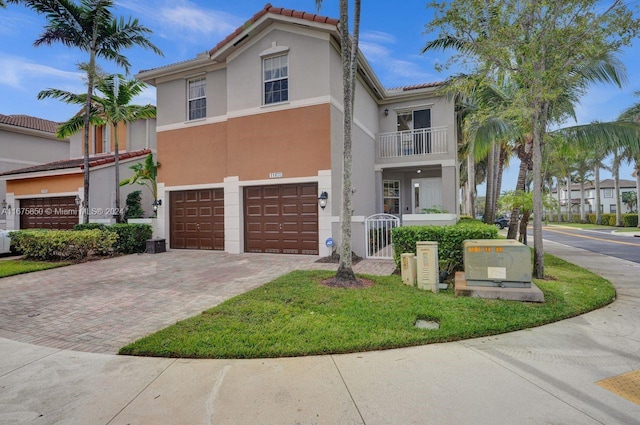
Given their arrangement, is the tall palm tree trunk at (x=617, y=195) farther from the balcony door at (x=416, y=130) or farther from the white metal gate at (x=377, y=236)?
the white metal gate at (x=377, y=236)

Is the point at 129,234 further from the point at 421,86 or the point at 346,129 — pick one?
the point at 421,86

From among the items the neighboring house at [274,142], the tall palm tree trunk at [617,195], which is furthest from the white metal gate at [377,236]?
the tall palm tree trunk at [617,195]

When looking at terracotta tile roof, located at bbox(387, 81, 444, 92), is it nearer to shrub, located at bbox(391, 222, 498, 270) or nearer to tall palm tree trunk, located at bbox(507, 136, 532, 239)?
tall palm tree trunk, located at bbox(507, 136, 532, 239)

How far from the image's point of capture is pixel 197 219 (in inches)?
513

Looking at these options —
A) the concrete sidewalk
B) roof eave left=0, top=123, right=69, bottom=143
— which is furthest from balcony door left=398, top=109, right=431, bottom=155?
roof eave left=0, top=123, right=69, bottom=143

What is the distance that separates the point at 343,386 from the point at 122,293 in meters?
5.84

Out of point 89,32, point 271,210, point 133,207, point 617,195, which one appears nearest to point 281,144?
point 271,210

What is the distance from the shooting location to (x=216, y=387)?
312 cm

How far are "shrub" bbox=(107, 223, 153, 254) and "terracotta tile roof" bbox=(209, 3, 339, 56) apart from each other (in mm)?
7564

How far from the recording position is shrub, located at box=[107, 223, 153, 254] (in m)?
12.2

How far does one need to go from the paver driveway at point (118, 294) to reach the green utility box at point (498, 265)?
431 cm

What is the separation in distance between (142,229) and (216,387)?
38.4ft

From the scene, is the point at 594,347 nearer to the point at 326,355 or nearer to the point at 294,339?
the point at 326,355

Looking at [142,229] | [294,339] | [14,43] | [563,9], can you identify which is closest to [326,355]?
[294,339]
